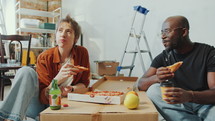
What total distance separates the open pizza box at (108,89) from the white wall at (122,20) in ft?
4.71

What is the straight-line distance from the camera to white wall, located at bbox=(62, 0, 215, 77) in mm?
2518

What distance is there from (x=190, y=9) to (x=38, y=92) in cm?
222

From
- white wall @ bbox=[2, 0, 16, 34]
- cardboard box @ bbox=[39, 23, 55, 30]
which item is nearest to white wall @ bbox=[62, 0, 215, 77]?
cardboard box @ bbox=[39, 23, 55, 30]

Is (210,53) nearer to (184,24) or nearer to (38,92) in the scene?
(184,24)

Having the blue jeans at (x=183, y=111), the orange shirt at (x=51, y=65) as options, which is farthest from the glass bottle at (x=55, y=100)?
the blue jeans at (x=183, y=111)

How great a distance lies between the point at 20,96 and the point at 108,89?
1.80 ft

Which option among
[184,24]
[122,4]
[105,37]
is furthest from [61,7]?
[184,24]

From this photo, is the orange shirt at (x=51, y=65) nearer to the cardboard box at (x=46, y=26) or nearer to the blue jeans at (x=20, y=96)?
the blue jeans at (x=20, y=96)

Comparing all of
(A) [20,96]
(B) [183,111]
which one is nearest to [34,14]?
(A) [20,96]

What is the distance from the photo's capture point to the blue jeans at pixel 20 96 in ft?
3.22

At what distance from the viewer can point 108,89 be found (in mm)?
1344

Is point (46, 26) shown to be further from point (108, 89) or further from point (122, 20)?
point (108, 89)

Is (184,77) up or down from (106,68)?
up

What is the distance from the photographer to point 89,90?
1.27 m
